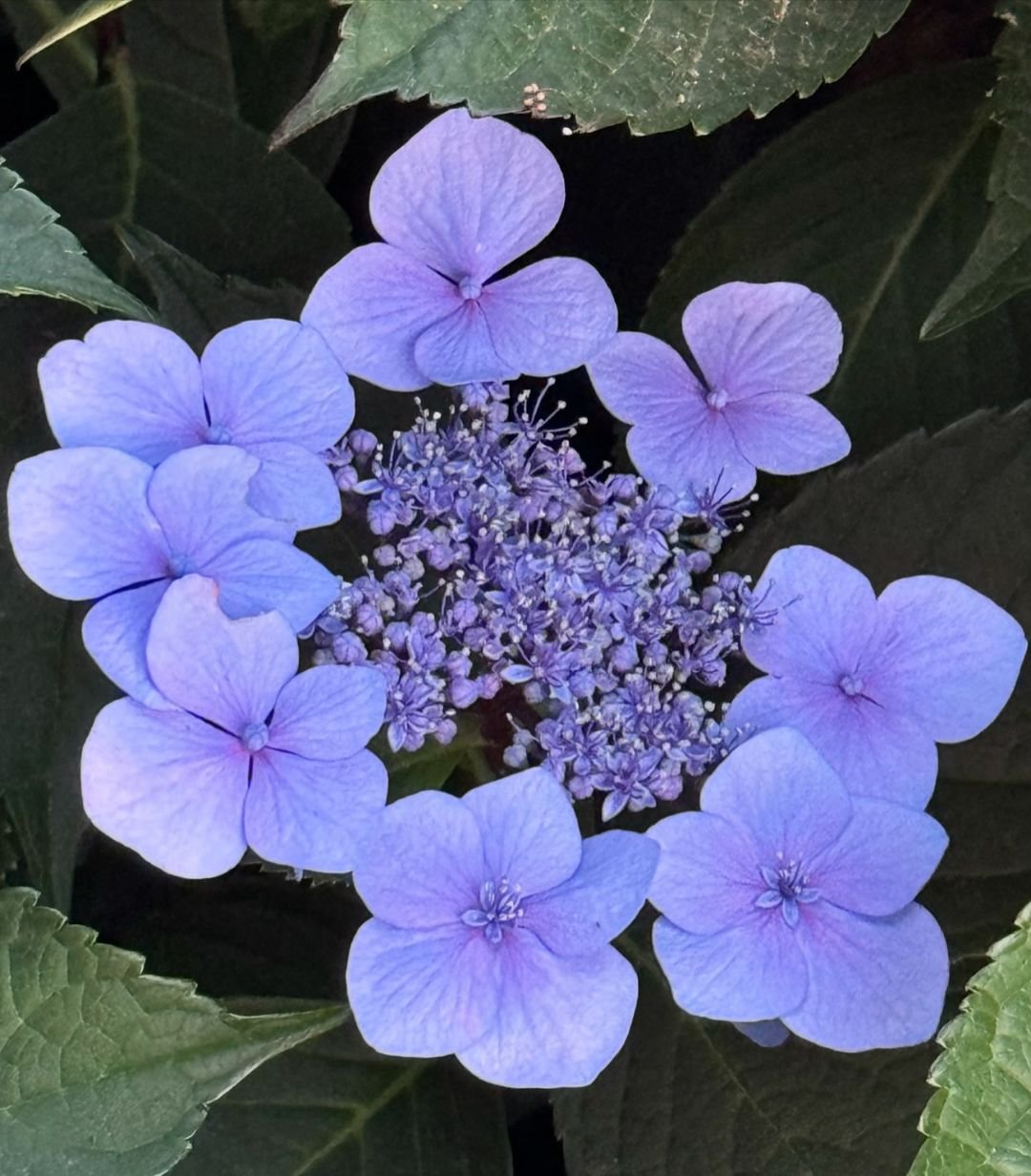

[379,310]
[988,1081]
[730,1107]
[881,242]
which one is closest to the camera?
[988,1081]

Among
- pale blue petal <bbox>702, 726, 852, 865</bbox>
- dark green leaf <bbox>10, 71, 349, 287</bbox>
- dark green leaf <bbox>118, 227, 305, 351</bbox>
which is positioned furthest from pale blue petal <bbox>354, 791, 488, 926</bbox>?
dark green leaf <bbox>10, 71, 349, 287</bbox>

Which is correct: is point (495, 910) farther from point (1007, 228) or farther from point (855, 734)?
point (1007, 228)

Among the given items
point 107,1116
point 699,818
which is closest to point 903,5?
point 699,818

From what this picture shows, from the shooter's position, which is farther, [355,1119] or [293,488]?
[355,1119]

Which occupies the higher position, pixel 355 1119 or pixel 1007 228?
pixel 1007 228

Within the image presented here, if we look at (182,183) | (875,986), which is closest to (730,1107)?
(875,986)

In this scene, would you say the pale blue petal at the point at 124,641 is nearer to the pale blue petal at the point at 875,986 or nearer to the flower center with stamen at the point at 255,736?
the flower center with stamen at the point at 255,736

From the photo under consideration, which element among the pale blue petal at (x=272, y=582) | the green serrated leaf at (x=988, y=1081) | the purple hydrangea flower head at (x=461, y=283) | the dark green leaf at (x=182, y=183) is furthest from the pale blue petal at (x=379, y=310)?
the green serrated leaf at (x=988, y=1081)
